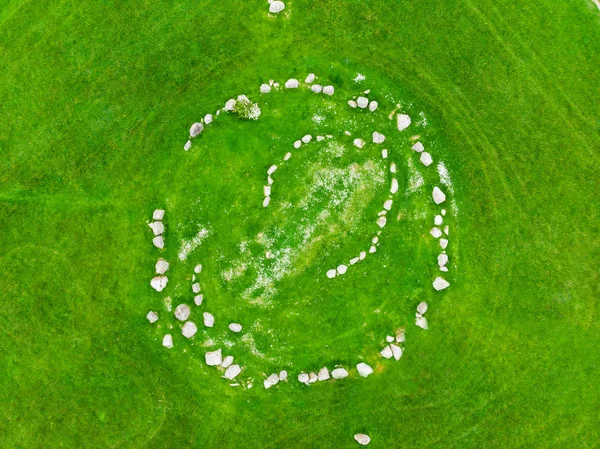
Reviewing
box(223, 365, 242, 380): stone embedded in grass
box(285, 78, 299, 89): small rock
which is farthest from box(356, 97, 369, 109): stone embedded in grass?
box(223, 365, 242, 380): stone embedded in grass

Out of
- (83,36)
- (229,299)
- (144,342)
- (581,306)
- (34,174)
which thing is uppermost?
(83,36)

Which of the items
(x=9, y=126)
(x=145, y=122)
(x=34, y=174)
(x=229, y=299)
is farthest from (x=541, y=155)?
(x=9, y=126)

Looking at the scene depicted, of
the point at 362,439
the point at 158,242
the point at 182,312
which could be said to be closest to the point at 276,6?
the point at 158,242

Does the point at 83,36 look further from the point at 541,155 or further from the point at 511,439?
the point at 511,439

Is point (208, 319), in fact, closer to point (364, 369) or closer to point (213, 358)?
point (213, 358)

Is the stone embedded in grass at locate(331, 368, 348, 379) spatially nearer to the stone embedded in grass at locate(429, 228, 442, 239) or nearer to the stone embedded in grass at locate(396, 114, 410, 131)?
the stone embedded in grass at locate(429, 228, 442, 239)
